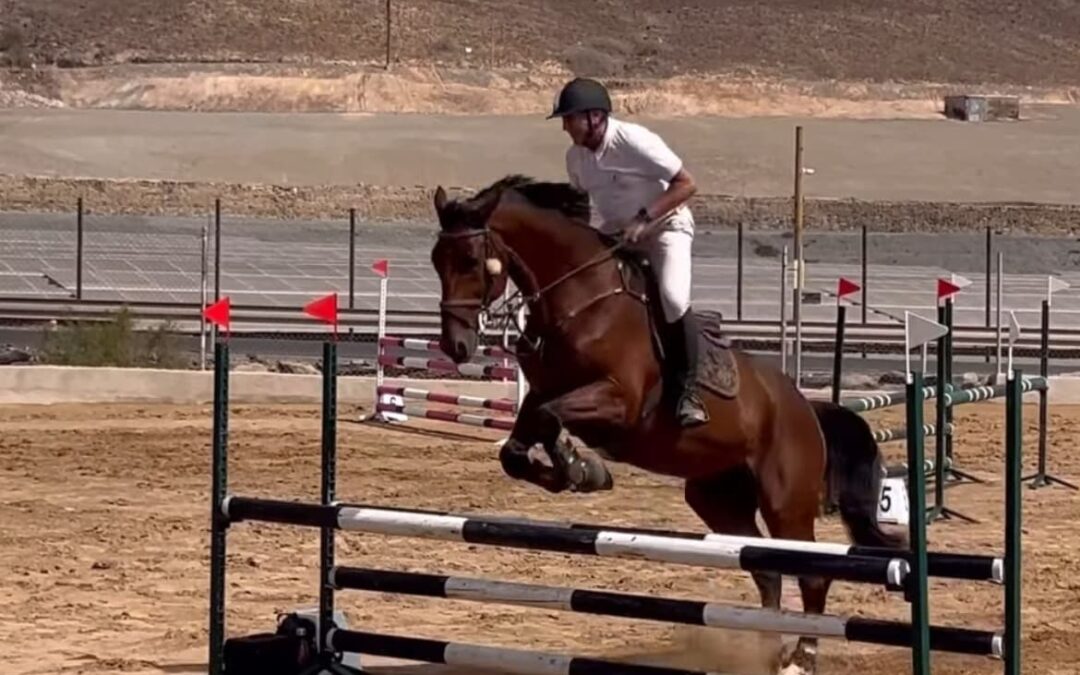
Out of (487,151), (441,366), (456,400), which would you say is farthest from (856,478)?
(487,151)

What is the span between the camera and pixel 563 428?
7281mm

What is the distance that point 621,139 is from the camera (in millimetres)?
7734

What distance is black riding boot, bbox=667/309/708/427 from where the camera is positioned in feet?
25.2

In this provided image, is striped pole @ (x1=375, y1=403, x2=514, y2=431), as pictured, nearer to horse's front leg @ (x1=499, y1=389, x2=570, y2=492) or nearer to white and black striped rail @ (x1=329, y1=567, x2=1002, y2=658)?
horse's front leg @ (x1=499, y1=389, x2=570, y2=492)

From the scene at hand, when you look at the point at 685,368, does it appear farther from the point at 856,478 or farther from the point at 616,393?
the point at 856,478

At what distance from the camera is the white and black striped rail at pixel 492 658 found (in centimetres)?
645

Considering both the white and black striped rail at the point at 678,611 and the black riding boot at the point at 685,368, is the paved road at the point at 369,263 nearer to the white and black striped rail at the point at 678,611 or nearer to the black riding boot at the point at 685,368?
the black riding boot at the point at 685,368

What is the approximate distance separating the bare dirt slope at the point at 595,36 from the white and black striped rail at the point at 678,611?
2633 inches

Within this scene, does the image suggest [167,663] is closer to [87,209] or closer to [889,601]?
[889,601]

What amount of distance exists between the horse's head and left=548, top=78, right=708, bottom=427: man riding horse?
596 millimetres

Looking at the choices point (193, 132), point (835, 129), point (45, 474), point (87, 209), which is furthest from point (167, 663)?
point (835, 129)

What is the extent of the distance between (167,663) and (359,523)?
1.97 m

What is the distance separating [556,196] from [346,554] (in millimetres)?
3897

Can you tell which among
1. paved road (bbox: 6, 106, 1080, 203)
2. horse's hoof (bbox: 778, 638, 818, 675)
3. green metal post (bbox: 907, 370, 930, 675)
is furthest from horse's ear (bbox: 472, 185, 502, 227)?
paved road (bbox: 6, 106, 1080, 203)
